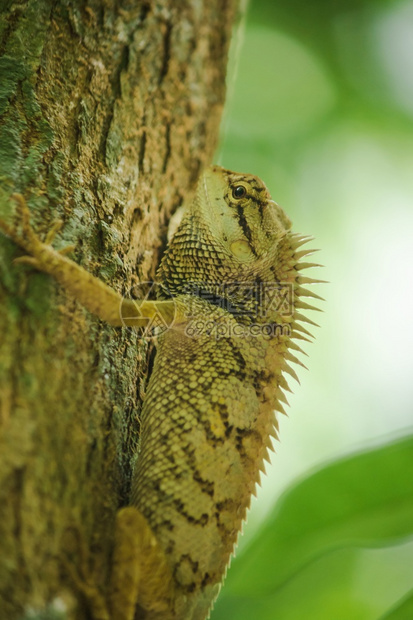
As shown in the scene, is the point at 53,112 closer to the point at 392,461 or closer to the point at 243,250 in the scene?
the point at 243,250

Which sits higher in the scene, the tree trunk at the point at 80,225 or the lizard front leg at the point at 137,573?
the tree trunk at the point at 80,225

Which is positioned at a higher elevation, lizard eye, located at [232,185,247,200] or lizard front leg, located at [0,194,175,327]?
lizard eye, located at [232,185,247,200]

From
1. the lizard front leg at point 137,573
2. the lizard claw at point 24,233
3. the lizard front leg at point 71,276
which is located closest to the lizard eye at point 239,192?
the lizard front leg at point 71,276

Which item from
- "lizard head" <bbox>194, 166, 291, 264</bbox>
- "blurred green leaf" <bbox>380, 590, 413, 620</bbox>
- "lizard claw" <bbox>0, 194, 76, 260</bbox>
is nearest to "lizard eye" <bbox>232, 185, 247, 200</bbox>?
"lizard head" <bbox>194, 166, 291, 264</bbox>

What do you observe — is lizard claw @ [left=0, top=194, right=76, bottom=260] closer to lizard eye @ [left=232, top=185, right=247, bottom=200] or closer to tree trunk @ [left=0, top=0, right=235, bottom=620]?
tree trunk @ [left=0, top=0, right=235, bottom=620]

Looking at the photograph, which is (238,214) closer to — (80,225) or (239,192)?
(239,192)

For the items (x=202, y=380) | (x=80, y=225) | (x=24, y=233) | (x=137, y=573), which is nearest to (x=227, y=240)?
(x=202, y=380)

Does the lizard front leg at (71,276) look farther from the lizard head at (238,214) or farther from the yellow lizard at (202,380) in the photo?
the lizard head at (238,214)
